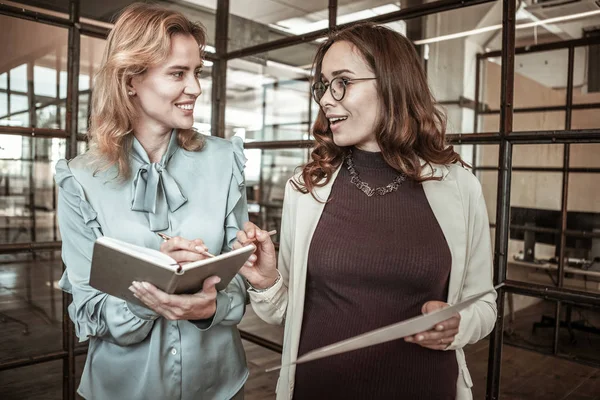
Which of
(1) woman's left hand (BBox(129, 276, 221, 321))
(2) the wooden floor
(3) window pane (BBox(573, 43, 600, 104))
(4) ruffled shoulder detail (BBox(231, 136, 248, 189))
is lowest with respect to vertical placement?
(2) the wooden floor

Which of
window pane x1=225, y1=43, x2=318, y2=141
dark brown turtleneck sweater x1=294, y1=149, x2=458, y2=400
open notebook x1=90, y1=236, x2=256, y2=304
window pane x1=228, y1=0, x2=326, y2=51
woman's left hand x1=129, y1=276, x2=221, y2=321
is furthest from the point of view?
window pane x1=225, y1=43, x2=318, y2=141

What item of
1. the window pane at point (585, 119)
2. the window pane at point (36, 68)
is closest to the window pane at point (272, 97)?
the window pane at point (36, 68)

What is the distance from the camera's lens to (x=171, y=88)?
4.71ft

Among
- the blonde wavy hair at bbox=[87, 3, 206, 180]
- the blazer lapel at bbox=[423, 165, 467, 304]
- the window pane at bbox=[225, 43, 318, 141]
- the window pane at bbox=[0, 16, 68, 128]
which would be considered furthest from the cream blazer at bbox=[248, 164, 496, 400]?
the window pane at bbox=[0, 16, 68, 128]

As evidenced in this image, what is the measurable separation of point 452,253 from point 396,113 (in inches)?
16.8

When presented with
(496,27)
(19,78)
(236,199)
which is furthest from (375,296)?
(19,78)

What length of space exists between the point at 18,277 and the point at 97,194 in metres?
1.24

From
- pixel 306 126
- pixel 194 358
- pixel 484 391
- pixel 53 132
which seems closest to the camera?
pixel 194 358

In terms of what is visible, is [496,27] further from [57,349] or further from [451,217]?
[57,349]

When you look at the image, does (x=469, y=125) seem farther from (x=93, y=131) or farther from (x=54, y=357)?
(x=54, y=357)

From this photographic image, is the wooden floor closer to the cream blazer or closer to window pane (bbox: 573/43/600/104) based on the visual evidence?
the cream blazer

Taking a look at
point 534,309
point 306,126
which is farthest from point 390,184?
point 306,126

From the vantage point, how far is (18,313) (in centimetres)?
229

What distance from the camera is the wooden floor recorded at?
1699mm
